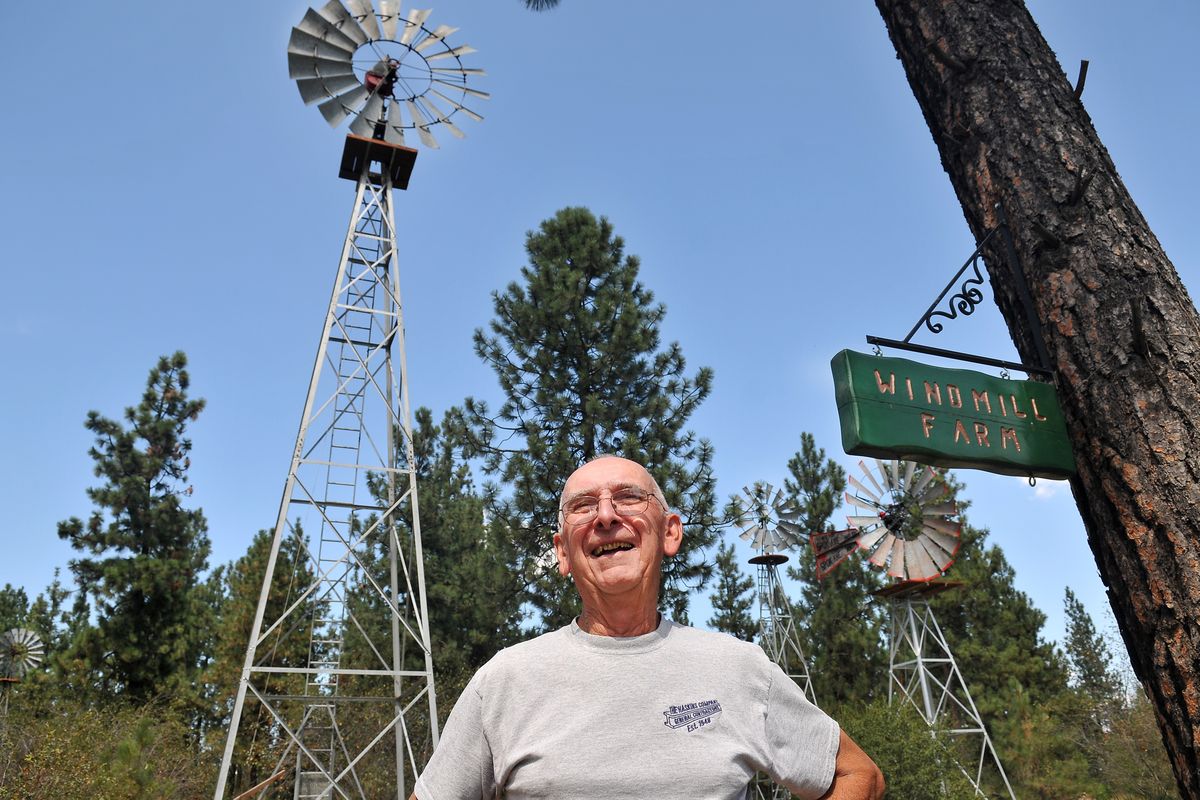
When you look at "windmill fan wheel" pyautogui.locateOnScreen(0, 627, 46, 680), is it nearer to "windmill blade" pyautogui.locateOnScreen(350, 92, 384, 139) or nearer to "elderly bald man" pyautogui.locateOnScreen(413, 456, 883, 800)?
"windmill blade" pyautogui.locateOnScreen(350, 92, 384, 139)

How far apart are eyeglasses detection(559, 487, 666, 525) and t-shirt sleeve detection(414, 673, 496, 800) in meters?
0.45

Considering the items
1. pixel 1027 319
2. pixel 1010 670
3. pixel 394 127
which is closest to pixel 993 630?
pixel 1010 670

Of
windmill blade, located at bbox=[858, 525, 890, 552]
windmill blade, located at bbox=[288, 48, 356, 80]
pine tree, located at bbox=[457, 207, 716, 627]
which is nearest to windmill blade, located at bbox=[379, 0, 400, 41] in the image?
windmill blade, located at bbox=[288, 48, 356, 80]

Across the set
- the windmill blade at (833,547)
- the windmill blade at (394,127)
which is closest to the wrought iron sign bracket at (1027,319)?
the windmill blade at (394,127)

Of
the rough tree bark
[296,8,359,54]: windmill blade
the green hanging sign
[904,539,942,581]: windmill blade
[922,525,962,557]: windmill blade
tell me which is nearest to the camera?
the rough tree bark

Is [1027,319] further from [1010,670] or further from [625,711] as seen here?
[1010,670]

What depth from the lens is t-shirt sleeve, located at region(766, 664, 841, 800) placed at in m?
1.83

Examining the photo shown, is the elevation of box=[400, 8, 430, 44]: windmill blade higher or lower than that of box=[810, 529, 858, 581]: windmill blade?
higher

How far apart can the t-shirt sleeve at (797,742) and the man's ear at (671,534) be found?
0.38 metres

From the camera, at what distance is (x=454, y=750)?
1791 millimetres

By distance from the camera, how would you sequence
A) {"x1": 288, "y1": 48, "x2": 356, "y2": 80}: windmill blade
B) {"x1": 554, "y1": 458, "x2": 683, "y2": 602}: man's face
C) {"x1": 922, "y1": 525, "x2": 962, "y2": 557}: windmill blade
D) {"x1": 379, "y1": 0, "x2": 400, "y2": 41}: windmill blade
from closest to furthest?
{"x1": 554, "y1": 458, "x2": 683, "y2": 602}: man's face, {"x1": 288, "y1": 48, "x2": 356, "y2": 80}: windmill blade, {"x1": 379, "y1": 0, "x2": 400, "y2": 41}: windmill blade, {"x1": 922, "y1": 525, "x2": 962, "y2": 557}: windmill blade

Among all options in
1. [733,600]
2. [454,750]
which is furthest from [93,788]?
[733,600]

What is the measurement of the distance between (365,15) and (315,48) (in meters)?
0.88

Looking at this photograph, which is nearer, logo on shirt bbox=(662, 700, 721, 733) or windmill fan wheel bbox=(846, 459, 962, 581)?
logo on shirt bbox=(662, 700, 721, 733)
